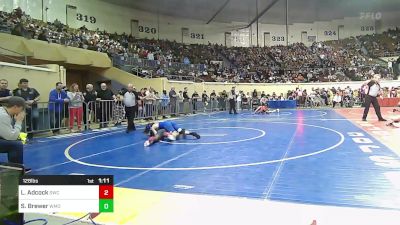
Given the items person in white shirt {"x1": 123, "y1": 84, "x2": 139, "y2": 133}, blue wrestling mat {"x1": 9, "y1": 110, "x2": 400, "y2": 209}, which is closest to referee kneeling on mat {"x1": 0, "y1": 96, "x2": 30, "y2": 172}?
blue wrestling mat {"x1": 9, "y1": 110, "x2": 400, "y2": 209}

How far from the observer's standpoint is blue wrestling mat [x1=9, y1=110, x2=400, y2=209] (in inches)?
166

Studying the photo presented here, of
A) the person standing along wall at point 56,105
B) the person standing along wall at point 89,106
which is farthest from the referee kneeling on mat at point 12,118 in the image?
the person standing along wall at point 89,106

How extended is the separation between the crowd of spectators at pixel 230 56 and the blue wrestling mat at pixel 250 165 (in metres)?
13.1

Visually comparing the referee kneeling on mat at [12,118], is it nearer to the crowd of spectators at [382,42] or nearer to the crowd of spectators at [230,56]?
the crowd of spectators at [230,56]

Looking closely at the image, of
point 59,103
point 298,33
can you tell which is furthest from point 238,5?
point 59,103

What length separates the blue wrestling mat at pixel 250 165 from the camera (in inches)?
166

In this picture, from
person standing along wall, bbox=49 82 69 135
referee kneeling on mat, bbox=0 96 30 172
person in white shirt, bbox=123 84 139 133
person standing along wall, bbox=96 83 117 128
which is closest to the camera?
referee kneeling on mat, bbox=0 96 30 172

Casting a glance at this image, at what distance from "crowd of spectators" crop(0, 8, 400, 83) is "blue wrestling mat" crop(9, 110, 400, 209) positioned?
43.0ft

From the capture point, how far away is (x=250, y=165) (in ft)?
19.1

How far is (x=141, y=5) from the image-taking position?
3447 centimetres

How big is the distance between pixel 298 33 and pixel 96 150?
43286 mm

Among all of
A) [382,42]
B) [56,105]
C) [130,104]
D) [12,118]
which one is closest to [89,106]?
[56,105]

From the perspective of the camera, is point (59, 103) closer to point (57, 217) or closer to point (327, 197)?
point (57, 217)
